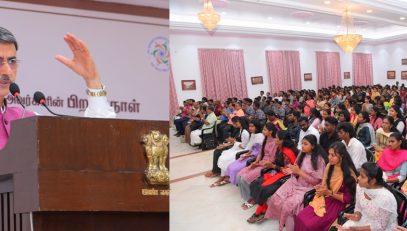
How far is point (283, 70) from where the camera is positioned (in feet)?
42.9

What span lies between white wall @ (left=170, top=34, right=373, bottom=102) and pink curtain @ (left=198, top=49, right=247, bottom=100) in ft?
0.59

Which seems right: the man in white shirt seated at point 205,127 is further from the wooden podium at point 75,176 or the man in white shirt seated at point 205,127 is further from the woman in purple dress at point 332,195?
the wooden podium at point 75,176

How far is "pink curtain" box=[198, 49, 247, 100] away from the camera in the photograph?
11172 millimetres

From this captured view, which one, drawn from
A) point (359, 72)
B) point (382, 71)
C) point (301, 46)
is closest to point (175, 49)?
point (301, 46)

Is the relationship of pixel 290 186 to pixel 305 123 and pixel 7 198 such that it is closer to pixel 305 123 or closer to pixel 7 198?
pixel 305 123

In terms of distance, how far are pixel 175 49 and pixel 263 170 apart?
23.0ft

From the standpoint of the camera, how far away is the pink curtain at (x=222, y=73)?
11.2 metres

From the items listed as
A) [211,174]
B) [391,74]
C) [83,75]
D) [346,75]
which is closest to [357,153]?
[211,174]

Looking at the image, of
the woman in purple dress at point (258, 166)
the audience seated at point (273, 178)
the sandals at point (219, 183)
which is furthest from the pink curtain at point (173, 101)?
the audience seated at point (273, 178)

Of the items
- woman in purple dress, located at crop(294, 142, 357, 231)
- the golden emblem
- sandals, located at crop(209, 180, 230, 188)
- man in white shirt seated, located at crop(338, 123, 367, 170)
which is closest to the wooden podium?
the golden emblem

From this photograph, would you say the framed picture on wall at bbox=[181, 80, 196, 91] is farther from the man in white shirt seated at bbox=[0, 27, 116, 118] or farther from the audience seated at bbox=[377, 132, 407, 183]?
the man in white shirt seated at bbox=[0, 27, 116, 118]

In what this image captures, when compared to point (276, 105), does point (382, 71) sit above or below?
above

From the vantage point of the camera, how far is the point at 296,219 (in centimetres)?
304

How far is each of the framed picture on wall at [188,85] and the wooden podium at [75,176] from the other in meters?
10.3
